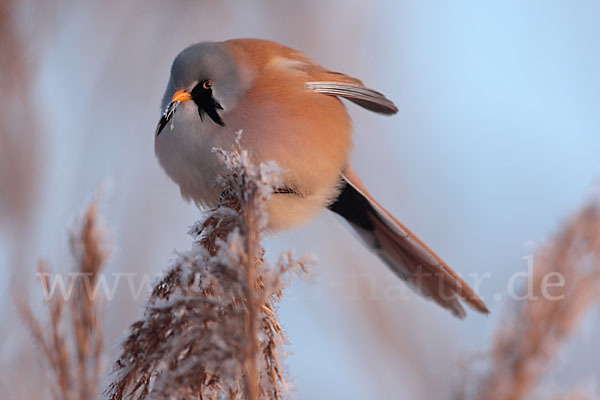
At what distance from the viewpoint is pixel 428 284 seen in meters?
3.15

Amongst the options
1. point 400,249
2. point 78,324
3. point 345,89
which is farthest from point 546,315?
point 345,89

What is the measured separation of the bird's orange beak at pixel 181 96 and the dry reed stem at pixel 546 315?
1.74m

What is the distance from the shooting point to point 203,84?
2.86m

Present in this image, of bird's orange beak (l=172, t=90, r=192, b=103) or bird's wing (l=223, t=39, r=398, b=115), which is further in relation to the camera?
bird's wing (l=223, t=39, r=398, b=115)

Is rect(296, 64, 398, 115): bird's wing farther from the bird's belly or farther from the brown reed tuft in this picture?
the brown reed tuft

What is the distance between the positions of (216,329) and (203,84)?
71.4 inches

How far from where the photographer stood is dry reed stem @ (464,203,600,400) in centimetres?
138

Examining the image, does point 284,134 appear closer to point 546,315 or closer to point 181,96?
point 181,96

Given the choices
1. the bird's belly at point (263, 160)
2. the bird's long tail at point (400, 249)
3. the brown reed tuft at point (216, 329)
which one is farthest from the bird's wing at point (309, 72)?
the brown reed tuft at point (216, 329)

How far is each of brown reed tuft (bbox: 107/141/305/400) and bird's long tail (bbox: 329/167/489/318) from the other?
1.59m

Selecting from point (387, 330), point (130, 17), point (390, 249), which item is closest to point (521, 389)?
point (390, 249)

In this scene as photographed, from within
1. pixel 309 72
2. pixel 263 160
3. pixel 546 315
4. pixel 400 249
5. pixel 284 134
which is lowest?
pixel 400 249

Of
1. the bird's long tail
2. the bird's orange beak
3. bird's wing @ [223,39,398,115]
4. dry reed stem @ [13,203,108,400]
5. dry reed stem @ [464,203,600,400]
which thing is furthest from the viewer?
bird's wing @ [223,39,398,115]

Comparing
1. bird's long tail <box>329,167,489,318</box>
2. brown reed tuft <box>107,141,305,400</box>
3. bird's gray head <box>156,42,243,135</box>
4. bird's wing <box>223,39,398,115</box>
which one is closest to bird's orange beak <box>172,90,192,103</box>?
bird's gray head <box>156,42,243,135</box>
